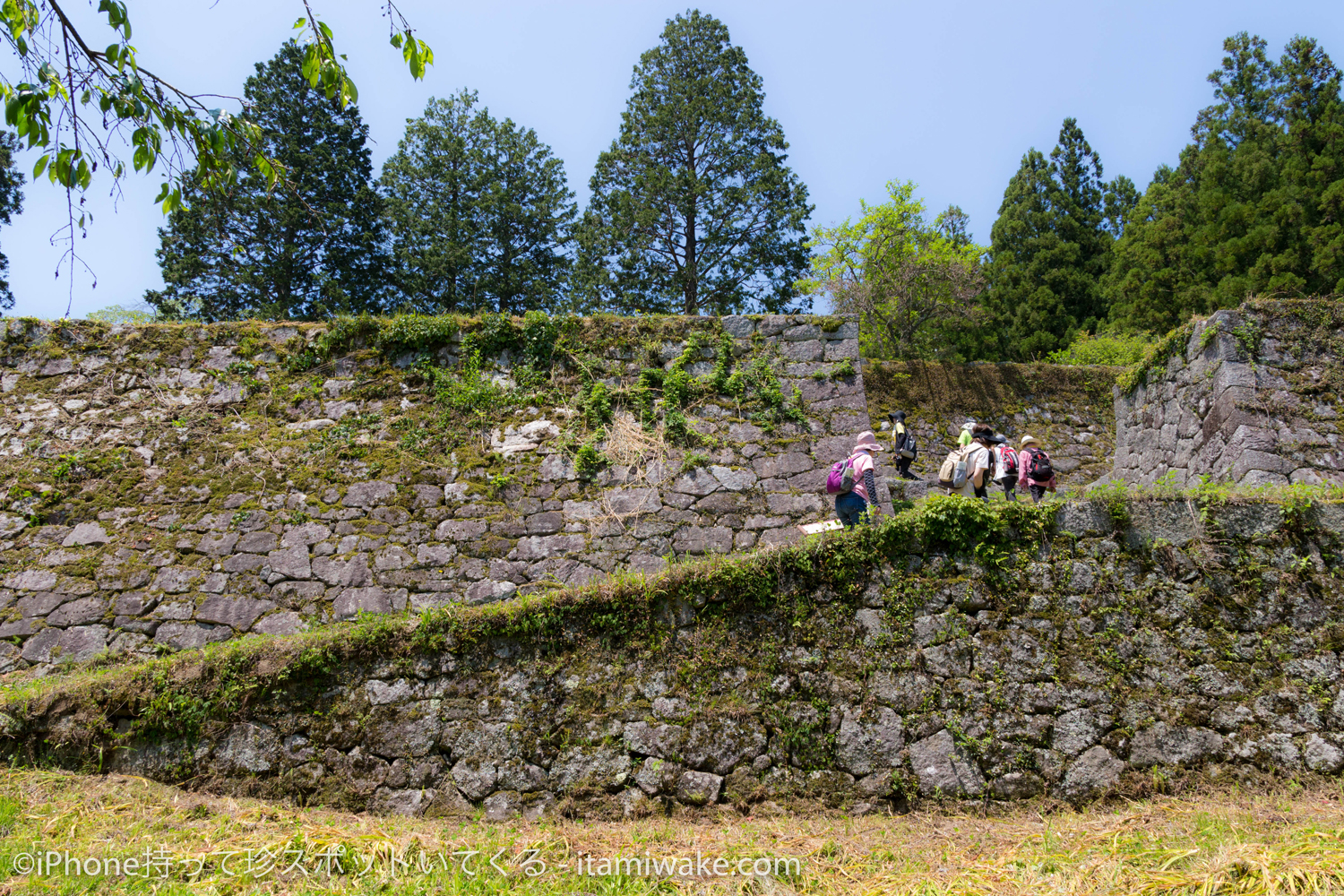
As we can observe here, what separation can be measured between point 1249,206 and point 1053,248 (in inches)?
257

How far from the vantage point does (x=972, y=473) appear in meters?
7.37

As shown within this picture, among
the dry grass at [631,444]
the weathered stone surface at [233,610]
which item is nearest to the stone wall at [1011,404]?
the dry grass at [631,444]

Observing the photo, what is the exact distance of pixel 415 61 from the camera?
14.3 feet

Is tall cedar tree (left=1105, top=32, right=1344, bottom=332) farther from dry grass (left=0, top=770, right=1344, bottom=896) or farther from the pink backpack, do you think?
dry grass (left=0, top=770, right=1344, bottom=896)

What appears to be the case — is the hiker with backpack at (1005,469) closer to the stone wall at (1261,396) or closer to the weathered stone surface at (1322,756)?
the stone wall at (1261,396)

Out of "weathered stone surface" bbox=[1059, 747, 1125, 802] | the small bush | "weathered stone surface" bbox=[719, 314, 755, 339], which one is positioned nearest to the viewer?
"weathered stone surface" bbox=[1059, 747, 1125, 802]

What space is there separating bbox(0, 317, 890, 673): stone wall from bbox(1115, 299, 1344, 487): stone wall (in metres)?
3.58

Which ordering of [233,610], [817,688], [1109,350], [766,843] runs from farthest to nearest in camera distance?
[1109,350], [233,610], [817,688], [766,843]

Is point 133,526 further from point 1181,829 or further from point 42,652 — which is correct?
point 1181,829

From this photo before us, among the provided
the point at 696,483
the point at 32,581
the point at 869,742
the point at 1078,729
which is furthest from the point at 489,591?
the point at 1078,729

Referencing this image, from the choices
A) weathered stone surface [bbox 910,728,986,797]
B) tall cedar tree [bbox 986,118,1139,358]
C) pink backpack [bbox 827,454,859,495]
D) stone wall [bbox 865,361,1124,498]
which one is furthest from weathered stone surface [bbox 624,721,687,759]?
tall cedar tree [bbox 986,118,1139,358]

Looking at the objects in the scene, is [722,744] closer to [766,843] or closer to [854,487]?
[766,843]

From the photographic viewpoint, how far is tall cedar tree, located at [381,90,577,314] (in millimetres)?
20359

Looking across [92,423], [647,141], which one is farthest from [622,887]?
[647,141]
